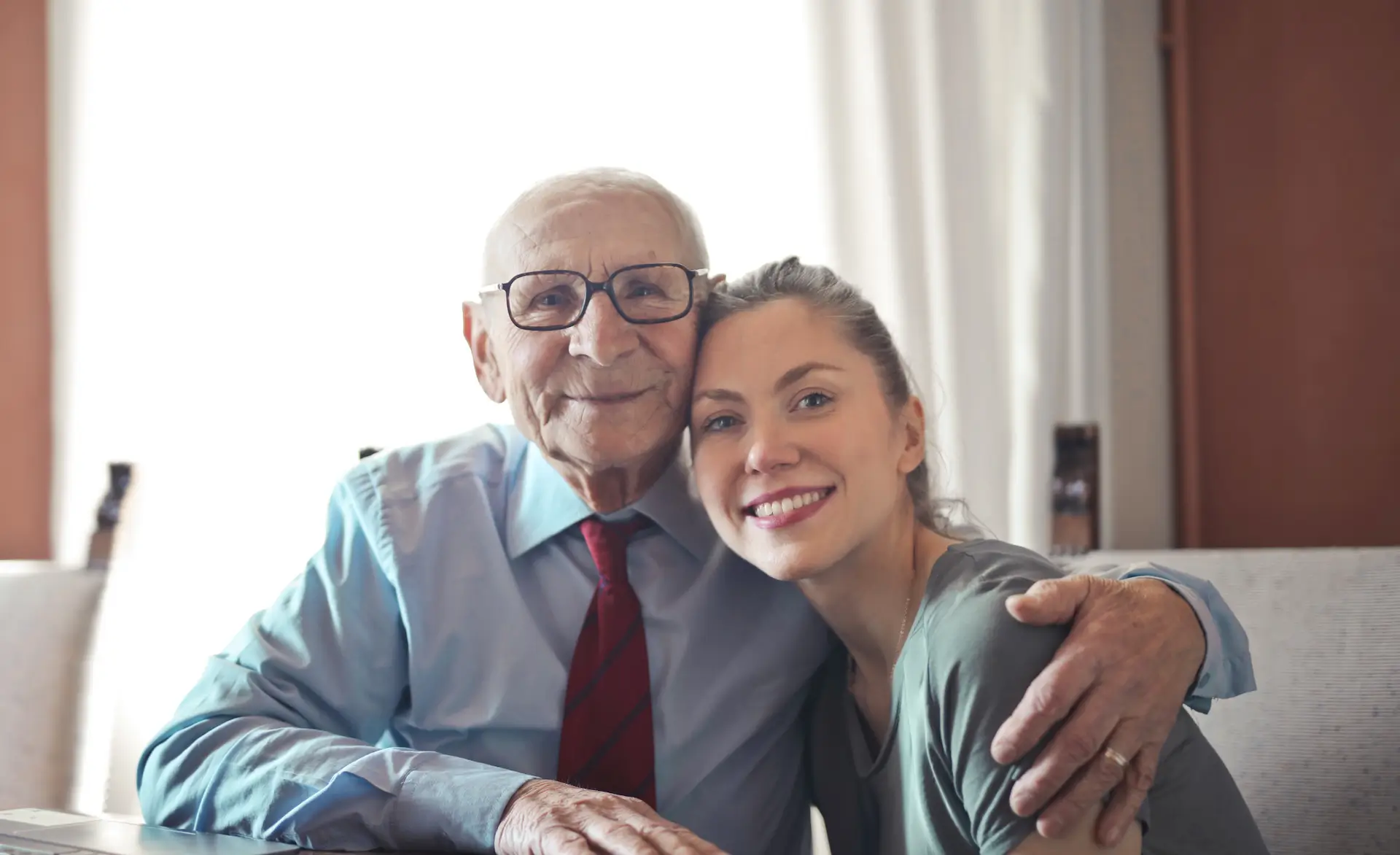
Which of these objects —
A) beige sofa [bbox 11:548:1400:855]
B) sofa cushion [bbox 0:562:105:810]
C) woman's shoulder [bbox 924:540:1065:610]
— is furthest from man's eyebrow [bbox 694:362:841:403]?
sofa cushion [bbox 0:562:105:810]

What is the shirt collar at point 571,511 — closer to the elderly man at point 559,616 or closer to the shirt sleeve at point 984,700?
the elderly man at point 559,616

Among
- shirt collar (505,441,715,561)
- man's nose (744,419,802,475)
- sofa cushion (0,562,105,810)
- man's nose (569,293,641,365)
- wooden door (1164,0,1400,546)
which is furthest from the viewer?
wooden door (1164,0,1400,546)

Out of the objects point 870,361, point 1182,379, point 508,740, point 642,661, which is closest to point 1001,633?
point 870,361

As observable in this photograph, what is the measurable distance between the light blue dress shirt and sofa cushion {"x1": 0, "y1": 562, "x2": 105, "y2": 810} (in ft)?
2.31

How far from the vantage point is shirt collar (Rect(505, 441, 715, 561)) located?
1391mm

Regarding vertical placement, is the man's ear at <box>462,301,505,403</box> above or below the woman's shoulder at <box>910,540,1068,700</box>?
above

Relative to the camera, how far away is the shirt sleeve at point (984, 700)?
961 mm

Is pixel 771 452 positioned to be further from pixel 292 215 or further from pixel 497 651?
pixel 292 215

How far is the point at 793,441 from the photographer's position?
3.81 feet

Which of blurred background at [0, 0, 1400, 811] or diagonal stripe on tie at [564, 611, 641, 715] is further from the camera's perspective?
blurred background at [0, 0, 1400, 811]

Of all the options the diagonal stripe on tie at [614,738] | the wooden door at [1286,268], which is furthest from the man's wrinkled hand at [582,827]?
the wooden door at [1286,268]

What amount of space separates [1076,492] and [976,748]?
1.08 m

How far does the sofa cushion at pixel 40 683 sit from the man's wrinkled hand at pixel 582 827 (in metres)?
1.17

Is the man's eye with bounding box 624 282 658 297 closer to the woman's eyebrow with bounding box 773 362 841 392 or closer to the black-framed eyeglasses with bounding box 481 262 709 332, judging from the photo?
the black-framed eyeglasses with bounding box 481 262 709 332
